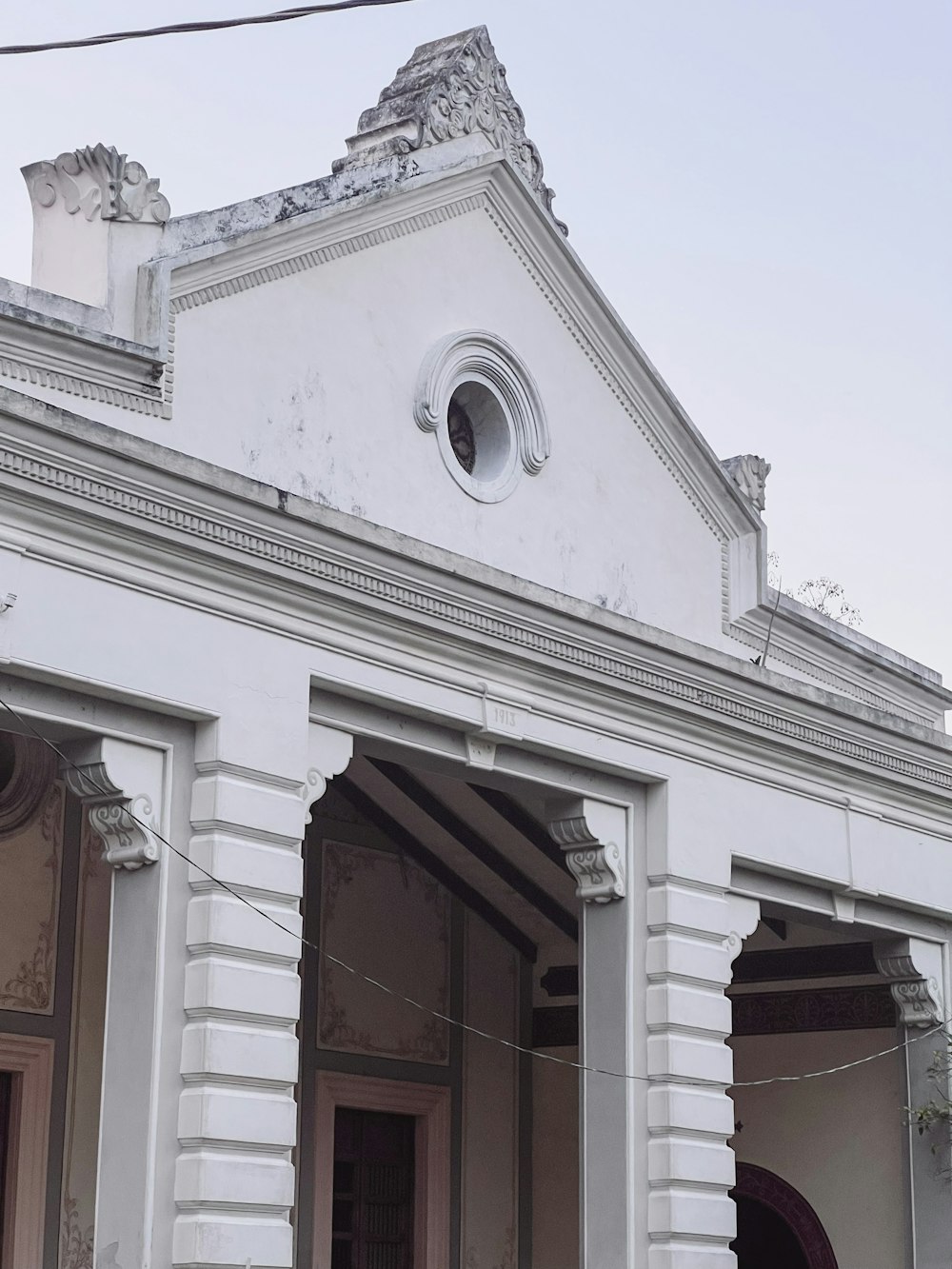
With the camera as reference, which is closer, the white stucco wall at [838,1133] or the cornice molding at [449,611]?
the cornice molding at [449,611]

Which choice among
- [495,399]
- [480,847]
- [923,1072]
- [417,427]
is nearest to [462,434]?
[495,399]

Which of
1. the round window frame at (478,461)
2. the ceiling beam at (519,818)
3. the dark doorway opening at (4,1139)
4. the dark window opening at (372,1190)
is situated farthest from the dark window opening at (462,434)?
the dark window opening at (372,1190)

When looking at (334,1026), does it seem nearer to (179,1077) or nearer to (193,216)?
(179,1077)

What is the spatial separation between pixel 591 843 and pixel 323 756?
5.79 feet

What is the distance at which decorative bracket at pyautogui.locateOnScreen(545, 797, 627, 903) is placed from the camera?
31.2ft

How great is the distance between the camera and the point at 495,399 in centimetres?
976

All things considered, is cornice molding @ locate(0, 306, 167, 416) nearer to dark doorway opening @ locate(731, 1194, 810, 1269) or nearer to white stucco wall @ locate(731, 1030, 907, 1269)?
white stucco wall @ locate(731, 1030, 907, 1269)

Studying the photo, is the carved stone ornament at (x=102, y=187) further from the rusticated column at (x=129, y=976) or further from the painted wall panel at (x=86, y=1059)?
the painted wall panel at (x=86, y=1059)

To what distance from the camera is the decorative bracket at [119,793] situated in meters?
7.52

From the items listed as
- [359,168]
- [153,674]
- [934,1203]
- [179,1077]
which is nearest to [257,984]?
[179,1077]

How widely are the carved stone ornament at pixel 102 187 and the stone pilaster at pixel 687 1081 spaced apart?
3.83 meters

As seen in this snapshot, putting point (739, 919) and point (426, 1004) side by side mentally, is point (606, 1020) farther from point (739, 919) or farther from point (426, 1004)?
point (426, 1004)

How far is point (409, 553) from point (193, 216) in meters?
1.60

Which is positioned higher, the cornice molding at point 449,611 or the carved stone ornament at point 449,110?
the carved stone ornament at point 449,110
